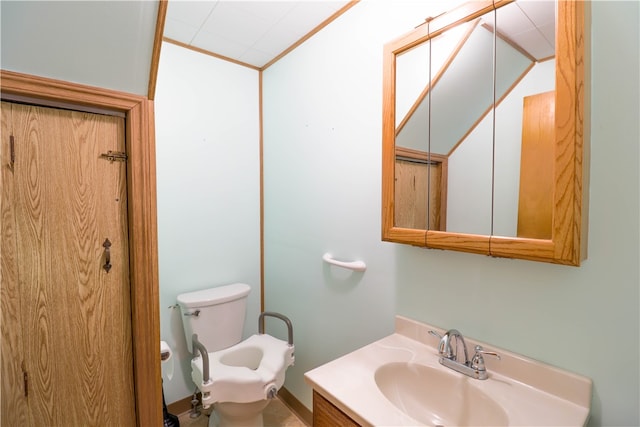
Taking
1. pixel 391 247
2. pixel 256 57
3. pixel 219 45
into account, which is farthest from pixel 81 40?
pixel 391 247

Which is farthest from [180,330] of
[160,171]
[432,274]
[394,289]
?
[432,274]

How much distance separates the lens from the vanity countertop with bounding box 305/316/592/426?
815mm

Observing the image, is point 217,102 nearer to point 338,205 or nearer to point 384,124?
point 338,205

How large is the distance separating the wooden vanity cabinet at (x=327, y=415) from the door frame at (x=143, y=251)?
27.1 inches

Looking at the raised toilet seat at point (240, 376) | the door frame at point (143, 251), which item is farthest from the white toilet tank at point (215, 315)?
the door frame at point (143, 251)

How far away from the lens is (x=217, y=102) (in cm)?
201

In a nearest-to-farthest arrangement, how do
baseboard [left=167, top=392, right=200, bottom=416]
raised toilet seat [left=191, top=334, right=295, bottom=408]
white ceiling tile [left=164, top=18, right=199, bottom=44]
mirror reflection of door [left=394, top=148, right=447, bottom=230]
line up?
mirror reflection of door [left=394, top=148, right=447, bottom=230] < raised toilet seat [left=191, top=334, right=295, bottom=408] < white ceiling tile [left=164, top=18, right=199, bottom=44] < baseboard [left=167, top=392, right=200, bottom=416]

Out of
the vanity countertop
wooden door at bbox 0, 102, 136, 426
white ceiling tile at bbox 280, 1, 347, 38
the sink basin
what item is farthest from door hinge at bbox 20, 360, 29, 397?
white ceiling tile at bbox 280, 1, 347, 38

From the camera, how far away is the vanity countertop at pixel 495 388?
32.1 inches

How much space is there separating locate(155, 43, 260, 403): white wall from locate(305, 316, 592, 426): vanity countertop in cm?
125

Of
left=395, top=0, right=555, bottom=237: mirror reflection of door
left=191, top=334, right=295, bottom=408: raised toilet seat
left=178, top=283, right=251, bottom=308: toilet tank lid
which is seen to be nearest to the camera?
left=395, top=0, right=555, bottom=237: mirror reflection of door

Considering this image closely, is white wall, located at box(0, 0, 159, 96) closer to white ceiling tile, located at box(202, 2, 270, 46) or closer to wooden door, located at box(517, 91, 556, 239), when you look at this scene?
white ceiling tile, located at box(202, 2, 270, 46)

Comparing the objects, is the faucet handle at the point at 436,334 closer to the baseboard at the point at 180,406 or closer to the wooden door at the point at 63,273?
the wooden door at the point at 63,273

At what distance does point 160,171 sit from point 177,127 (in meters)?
0.29
